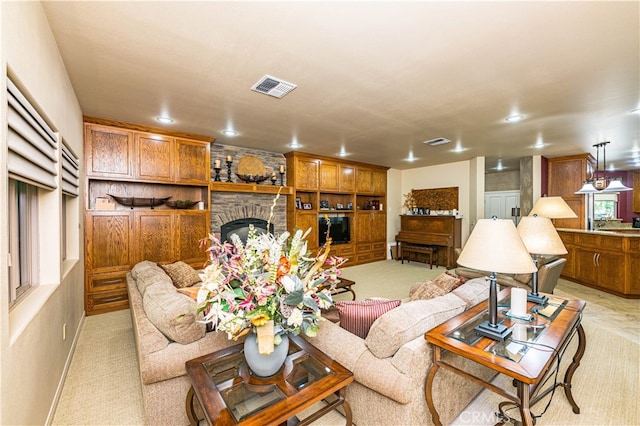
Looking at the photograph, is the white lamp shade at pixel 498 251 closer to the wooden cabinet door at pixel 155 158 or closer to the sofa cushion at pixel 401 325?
the sofa cushion at pixel 401 325

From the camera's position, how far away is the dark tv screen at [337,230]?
21.7 ft

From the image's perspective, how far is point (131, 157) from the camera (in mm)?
4004

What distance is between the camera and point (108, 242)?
3832 mm

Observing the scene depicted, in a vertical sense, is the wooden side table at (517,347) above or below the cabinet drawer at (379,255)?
above

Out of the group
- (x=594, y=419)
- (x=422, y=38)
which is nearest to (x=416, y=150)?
(x=422, y=38)

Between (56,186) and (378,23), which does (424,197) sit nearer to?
(378,23)

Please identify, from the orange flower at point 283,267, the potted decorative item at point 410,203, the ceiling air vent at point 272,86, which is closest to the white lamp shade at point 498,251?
the orange flower at point 283,267

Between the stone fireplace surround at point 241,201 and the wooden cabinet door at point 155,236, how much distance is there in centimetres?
82

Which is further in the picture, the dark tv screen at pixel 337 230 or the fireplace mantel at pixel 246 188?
the dark tv screen at pixel 337 230

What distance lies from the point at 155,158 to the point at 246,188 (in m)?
1.55

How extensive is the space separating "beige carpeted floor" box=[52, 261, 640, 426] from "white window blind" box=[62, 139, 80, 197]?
1623 mm

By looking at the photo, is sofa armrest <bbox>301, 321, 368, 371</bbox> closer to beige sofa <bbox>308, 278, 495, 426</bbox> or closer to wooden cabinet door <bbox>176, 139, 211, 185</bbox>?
beige sofa <bbox>308, 278, 495, 426</bbox>

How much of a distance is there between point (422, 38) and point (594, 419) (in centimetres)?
289

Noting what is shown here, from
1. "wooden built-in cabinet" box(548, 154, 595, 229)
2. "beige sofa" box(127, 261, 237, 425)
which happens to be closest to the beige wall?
"beige sofa" box(127, 261, 237, 425)
